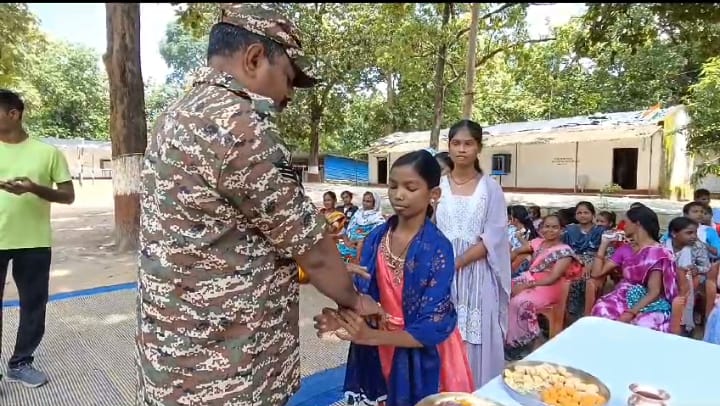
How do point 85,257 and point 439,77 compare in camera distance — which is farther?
point 439,77

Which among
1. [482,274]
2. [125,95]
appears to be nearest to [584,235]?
[482,274]

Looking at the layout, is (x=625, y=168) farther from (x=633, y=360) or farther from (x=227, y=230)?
(x=227, y=230)

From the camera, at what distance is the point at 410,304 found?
159cm

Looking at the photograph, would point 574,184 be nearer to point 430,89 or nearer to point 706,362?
point 430,89

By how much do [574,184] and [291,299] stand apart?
724 inches

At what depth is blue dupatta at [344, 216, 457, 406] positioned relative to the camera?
153 cm

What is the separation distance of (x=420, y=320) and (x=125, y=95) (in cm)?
648

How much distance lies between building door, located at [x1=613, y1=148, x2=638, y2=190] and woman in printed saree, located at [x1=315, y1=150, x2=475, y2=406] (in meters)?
17.8

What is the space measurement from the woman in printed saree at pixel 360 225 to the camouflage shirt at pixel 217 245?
14.1 ft

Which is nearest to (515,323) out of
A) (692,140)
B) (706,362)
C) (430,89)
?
(706,362)

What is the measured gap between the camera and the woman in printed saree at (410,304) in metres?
1.55

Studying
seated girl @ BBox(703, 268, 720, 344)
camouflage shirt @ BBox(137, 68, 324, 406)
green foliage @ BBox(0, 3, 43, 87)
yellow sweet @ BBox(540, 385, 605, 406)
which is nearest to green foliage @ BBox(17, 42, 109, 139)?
green foliage @ BBox(0, 3, 43, 87)

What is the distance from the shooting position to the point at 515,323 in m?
3.53

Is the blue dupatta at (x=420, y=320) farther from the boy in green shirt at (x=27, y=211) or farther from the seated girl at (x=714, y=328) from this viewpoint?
the seated girl at (x=714, y=328)
